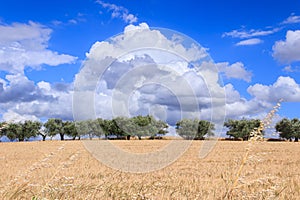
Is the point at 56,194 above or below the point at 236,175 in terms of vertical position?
below

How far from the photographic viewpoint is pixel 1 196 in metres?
4.50

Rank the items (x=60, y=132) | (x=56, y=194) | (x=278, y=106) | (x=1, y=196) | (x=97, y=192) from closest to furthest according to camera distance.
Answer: (x=278, y=106) → (x=1, y=196) → (x=56, y=194) → (x=97, y=192) → (x=60, y=132)

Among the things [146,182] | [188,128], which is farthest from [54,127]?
[146,182]

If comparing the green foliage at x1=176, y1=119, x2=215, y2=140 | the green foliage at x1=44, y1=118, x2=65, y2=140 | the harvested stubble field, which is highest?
the green foliage at x1=44, y1=118, x2=65, y2=140

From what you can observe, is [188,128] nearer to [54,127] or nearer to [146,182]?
[146,182]

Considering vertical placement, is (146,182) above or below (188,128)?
below

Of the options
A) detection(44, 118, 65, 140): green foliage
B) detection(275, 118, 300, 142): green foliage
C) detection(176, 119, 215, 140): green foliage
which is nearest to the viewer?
detection(176, 119, 215, 140): green foliage

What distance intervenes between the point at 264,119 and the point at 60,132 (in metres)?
130

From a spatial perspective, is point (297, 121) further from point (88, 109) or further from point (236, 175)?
point (236, 175)

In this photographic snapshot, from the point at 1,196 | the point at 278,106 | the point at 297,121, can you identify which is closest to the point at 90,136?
the point at 1,196

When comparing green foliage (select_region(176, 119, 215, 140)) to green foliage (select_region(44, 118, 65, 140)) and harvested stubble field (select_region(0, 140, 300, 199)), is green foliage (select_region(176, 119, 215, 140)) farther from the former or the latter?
green foliage (select_region(44, 118, 65, 140))

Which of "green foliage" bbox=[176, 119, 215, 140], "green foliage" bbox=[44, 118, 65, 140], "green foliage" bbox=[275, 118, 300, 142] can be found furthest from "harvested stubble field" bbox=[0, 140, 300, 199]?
"green foliage" bbox=[44, 118, 65, 140]

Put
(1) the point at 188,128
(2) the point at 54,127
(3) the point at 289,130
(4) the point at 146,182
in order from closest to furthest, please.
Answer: (4) the point at 146,182, (1) the point at 188,128, (3) the point at 289,130, (2) the point at 54,127

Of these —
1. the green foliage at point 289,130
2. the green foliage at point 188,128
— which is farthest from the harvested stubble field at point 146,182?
the green foliage at point 289,130
